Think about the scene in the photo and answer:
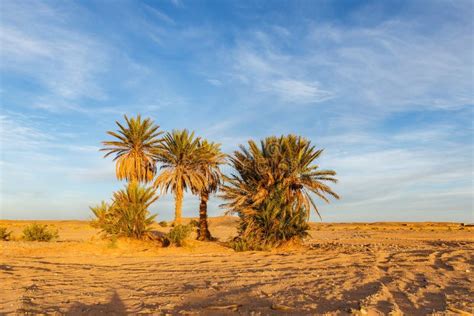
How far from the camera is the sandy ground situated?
664 centimetres

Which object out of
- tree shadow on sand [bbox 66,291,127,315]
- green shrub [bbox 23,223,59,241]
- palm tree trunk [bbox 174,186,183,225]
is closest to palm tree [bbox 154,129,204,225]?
palm tree trunk [bbox 174,186,183,225]

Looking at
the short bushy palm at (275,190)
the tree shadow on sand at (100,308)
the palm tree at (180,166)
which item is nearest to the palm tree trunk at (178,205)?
the palm tree at (180,166)

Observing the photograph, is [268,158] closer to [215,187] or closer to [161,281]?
[215,187]

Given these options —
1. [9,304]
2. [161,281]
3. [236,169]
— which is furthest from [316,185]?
[9,304]

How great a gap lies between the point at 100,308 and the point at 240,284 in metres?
3.09

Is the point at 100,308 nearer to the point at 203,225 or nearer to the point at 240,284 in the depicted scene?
the point at 240,284

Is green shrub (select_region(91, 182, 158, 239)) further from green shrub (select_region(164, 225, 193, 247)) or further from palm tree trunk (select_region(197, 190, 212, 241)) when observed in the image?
palm tree trunk (select_region(197, 190, 212, 241))

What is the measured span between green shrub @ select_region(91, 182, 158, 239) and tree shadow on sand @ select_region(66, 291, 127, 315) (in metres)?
11.0

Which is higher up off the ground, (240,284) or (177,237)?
(177,237)

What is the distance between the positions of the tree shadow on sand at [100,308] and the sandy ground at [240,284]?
0.02 m

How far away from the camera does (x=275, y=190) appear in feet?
59.3

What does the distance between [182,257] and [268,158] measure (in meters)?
6.06

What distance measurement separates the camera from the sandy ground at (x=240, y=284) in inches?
261

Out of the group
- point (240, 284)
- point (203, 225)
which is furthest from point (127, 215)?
point (240, 284)
